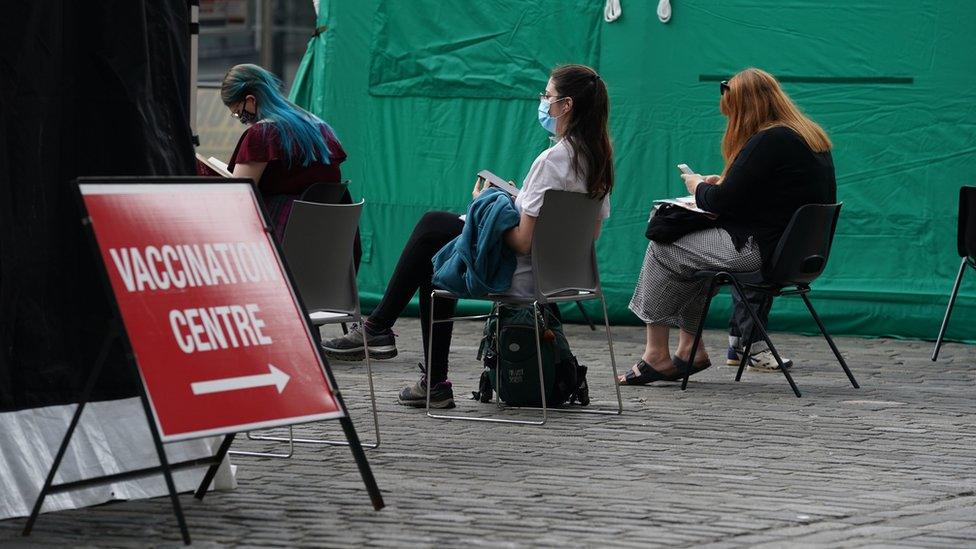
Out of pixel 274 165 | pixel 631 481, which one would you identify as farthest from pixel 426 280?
pixel 631 481

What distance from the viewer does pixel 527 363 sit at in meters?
7.29

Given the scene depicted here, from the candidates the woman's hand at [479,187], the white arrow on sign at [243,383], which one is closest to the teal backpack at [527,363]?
the woman's hand at [479,187]

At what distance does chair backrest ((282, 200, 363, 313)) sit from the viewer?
20.9ft

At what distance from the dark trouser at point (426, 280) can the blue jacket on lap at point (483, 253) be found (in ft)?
1.03

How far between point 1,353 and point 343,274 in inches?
73.3

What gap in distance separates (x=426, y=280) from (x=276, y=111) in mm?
1451

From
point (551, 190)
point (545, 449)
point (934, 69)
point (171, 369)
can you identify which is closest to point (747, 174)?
point (551, 190)

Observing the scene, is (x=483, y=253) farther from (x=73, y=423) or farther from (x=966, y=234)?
(x=966, y=234)

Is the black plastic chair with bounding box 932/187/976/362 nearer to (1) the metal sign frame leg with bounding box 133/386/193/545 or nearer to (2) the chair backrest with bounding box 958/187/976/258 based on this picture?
(2) the chair backrest with bounding box 958/187/976/258

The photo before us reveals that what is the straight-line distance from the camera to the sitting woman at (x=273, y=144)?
840 cm

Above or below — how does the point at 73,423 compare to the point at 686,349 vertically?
above

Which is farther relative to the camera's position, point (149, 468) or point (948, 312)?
point (948, 312)

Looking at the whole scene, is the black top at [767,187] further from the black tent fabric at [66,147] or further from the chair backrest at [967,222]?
the black tent fabric at [66,147]

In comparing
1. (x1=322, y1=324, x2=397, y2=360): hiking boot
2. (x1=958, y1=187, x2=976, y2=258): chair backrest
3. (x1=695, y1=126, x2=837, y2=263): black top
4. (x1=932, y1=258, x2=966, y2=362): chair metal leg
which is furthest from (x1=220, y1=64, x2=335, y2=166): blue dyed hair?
(x1=932, y1=258, x2=966, y2=362): chair metal leg
